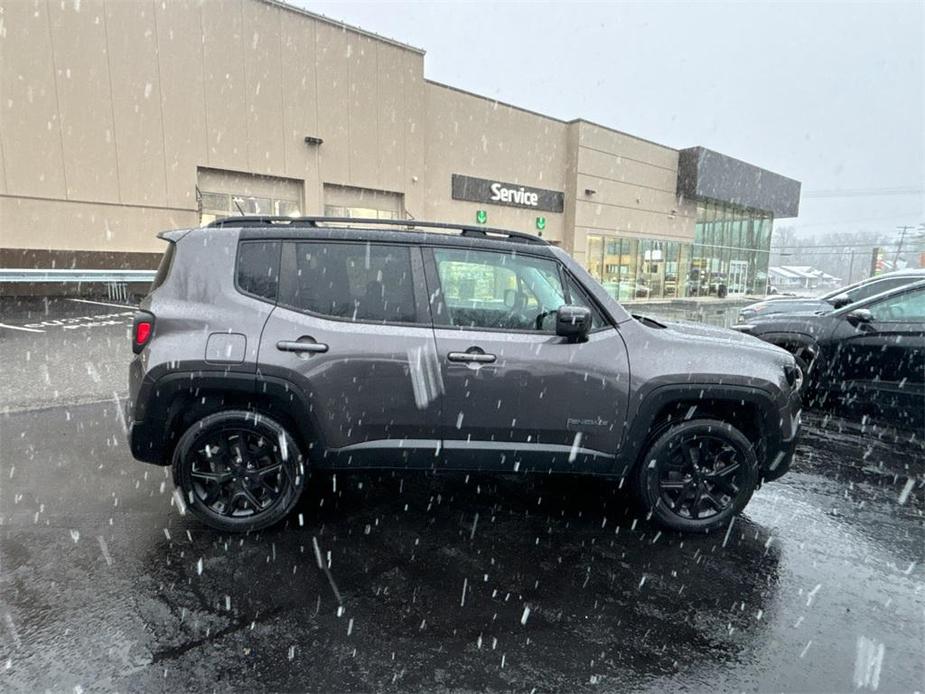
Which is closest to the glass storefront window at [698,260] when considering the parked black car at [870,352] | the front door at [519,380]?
the parked black car at [870,352]

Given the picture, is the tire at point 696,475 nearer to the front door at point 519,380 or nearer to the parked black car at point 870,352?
the front door at point 519,380

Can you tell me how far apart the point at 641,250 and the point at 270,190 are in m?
20.1

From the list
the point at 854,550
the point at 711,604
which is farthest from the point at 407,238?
the point at 854,550

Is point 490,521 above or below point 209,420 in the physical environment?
below

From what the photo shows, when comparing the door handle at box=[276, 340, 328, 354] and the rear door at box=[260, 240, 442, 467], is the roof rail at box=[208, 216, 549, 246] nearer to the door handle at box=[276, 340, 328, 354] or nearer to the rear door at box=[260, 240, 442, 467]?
the rear door at box=[260, 240, 442, 467]

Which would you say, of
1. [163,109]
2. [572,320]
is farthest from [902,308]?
[163,109]

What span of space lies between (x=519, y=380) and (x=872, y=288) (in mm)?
7928

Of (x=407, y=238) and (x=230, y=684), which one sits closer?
(x=230, y=684)

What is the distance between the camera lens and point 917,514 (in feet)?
12.3

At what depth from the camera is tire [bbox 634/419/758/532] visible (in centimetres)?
335

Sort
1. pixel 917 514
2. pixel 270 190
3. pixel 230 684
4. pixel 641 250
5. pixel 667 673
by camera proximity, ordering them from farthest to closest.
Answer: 1. pixel 641 250
2. pixel 270 190
3. pixel 917 514
4. pixel 667 673
5. pixel 230 684

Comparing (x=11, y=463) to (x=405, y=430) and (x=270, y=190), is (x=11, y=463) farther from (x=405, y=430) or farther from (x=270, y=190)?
(x=270, y=190)

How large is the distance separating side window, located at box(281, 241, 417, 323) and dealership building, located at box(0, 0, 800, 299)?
12.0 m

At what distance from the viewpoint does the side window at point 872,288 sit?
7809mm
